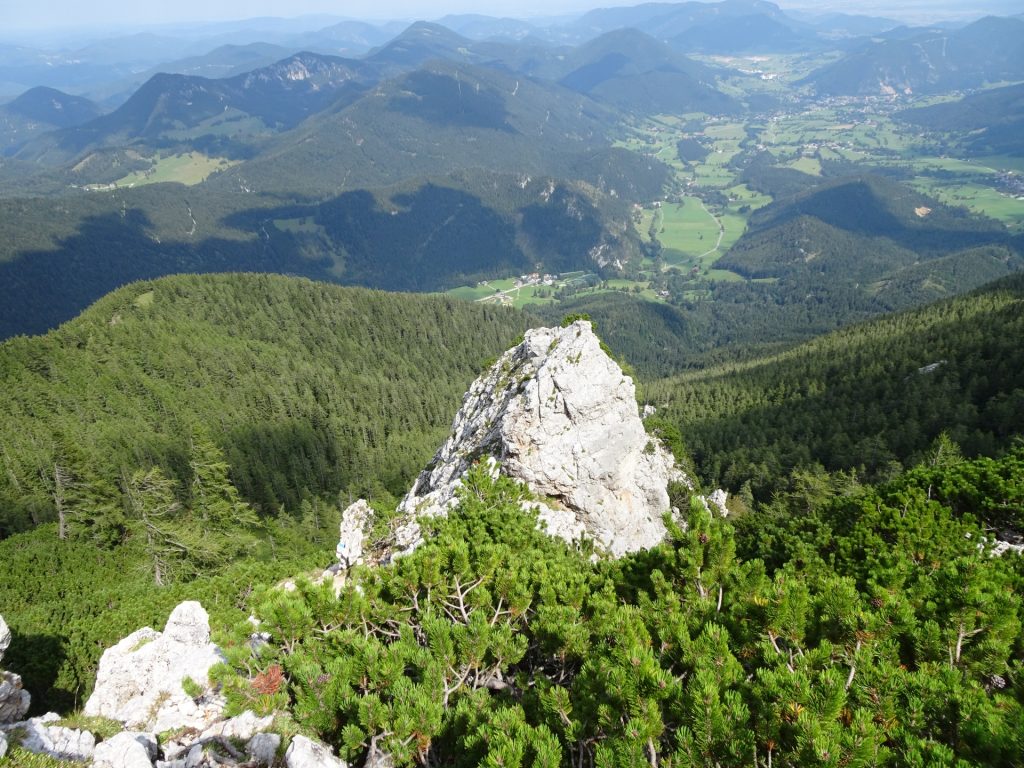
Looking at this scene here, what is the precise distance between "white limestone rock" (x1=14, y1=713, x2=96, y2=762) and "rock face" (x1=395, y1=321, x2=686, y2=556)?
27.2 meters

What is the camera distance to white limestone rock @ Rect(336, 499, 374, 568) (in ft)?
143

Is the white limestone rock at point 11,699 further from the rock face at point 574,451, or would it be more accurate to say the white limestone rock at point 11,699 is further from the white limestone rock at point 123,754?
the rock face at point 574,451

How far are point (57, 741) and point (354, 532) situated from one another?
123ft

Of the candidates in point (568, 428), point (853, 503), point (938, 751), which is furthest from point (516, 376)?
point (938, 751)

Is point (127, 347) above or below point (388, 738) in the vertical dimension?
below

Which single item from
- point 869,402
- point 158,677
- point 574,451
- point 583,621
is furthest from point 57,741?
point 869,402

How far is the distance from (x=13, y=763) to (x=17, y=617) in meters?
32.2

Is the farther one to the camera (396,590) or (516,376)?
(516,376)

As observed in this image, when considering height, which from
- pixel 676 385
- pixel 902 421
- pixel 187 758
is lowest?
pixel 676 385

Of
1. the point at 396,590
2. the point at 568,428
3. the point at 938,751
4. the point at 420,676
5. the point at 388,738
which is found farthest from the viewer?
the point at 568,428

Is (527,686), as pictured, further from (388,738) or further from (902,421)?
(902,421)

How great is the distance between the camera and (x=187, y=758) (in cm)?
1475

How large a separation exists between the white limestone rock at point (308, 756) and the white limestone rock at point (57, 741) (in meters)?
7.81

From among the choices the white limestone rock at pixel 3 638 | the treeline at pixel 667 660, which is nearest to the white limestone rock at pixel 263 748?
the treeline at pixel 667 660
